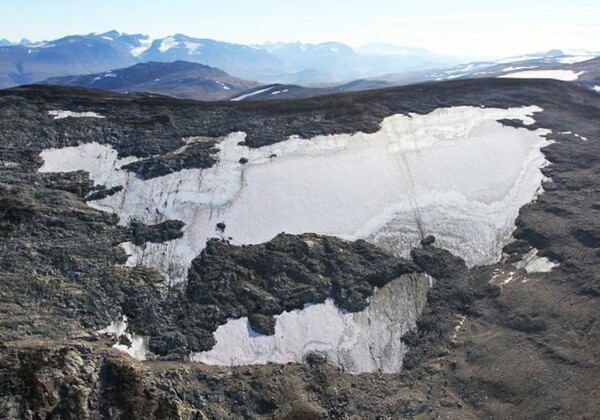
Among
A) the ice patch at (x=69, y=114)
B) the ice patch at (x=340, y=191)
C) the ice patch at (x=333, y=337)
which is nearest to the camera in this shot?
the ice patch at (x=333, y=337)

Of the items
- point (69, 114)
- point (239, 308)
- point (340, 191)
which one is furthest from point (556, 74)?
point (239, 308)

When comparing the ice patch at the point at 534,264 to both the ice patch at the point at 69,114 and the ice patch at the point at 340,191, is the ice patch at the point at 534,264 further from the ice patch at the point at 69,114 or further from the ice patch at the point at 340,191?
the ice patch at the point at 69,114

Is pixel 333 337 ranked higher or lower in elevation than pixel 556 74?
lower

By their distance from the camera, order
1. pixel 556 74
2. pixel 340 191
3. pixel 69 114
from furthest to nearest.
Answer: pixel 556 74
pixel 69 114
pixel 340 191

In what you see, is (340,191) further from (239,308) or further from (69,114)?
(69,114)

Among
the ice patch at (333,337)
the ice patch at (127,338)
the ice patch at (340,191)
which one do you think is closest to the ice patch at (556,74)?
the ice patch at (340,191)

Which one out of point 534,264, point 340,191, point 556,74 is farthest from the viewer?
point 556,74
